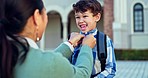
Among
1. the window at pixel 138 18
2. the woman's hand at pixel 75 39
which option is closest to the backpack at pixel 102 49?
the woman's hand at pixel 75 39

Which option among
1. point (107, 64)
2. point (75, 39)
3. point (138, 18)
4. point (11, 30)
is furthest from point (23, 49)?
point (138, 18)

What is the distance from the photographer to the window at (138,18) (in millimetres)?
24969

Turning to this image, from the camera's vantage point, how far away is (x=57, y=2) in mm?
28625

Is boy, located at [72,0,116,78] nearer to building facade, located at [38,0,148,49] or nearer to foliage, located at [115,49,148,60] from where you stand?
foliage, located at [115,49,148,60]

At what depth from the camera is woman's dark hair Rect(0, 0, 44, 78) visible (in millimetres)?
1228

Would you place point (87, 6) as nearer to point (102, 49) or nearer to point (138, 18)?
point (102, 49)

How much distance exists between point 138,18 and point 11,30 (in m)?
24.2

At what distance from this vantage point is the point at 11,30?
1.29 metres

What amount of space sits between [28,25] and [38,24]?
0.15 ft

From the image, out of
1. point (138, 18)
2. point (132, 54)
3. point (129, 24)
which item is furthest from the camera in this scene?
point (129, 24)

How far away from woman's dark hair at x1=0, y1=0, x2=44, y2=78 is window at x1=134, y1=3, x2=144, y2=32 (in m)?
24.2

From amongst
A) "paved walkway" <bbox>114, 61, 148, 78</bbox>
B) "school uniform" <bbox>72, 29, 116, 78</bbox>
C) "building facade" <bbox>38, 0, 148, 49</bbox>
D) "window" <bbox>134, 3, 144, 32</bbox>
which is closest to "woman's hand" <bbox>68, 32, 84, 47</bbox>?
"school uniform" <bbox>72, 29, 116, 78</bbox>

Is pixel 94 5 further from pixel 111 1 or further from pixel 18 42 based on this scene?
pixel 111 1

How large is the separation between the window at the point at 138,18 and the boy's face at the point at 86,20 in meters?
23.1
